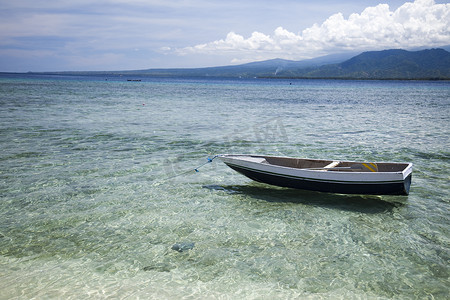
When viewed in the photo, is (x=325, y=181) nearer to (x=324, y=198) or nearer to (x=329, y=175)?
(x=329, y=175)

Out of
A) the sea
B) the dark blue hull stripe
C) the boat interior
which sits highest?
the boat interior

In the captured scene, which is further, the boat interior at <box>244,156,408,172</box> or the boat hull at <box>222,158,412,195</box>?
the boat interior at <box>244,156,408,172</box>

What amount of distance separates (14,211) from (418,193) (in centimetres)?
1402

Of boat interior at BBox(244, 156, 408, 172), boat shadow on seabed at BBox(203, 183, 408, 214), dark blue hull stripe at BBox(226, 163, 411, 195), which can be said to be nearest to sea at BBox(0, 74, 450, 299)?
boat shadow on seabed at BBox(203, 183, 408, 214)

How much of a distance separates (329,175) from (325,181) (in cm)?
29

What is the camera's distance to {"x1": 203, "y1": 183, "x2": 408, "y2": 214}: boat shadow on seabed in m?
11.5

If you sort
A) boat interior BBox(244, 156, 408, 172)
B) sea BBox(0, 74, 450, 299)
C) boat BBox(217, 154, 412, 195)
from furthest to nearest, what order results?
boat interior BBox(244, 156, 408, 172)
boat BBox(217, 154, 412, 195)
sea BBox(0, 74, 450, 299)

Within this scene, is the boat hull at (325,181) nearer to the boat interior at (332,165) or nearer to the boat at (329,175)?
the boat at (329,175)

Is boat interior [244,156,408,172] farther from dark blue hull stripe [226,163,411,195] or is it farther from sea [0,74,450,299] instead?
sea [0,74,450,299]

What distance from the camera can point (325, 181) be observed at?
11898 mm

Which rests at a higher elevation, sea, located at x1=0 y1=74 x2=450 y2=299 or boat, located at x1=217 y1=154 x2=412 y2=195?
boat, located at x1=217 y1=154 x2=412 y2=195

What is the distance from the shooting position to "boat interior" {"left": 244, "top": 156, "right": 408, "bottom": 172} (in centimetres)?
1247

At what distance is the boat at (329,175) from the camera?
11.4 meters

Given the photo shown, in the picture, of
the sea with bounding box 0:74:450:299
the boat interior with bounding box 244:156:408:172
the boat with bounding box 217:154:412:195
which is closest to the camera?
the sea with bounding box 0:74:450:299
